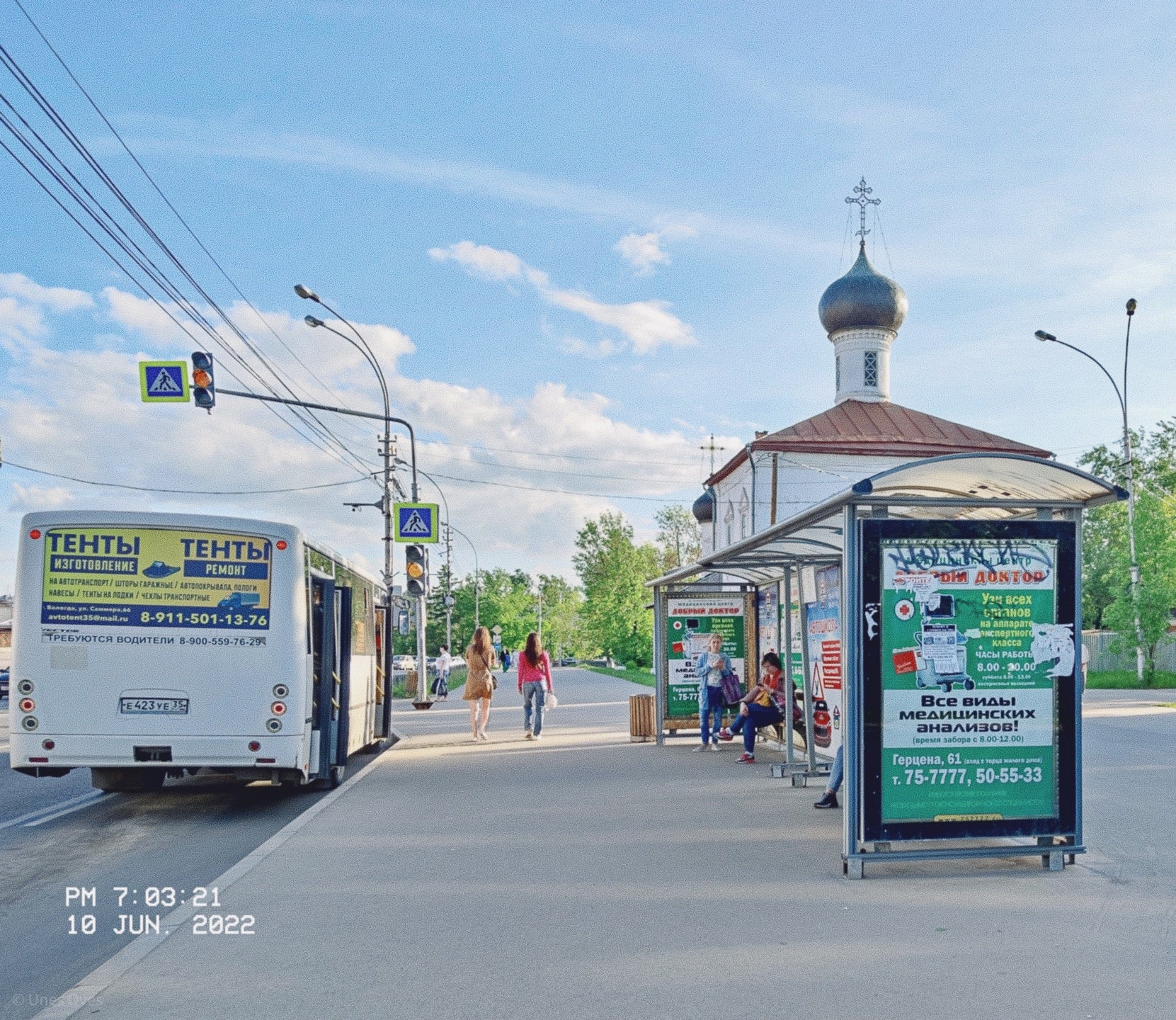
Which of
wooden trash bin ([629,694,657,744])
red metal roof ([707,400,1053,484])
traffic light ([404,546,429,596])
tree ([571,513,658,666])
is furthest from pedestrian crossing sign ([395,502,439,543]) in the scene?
tree ([571,513,658,666])

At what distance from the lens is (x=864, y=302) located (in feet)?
151

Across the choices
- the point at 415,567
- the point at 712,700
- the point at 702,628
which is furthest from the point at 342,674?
the point at 415,567

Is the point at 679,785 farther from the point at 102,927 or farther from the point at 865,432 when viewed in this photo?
the point at 865,432

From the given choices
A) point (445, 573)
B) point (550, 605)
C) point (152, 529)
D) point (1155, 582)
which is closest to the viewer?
point (152, 529)

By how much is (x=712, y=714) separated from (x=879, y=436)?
93.9 feet

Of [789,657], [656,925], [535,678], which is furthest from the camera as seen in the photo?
[535,678]

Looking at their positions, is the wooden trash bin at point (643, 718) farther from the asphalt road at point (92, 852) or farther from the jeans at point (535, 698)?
the asphalt road at point (92, 852)

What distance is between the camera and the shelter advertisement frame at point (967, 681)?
7727 mm

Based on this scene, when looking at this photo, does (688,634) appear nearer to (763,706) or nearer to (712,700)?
(712,700)

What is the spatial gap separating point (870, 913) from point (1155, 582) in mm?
38196

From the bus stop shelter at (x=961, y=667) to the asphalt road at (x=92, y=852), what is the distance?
14.9ft

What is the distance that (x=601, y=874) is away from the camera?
778 centimetres

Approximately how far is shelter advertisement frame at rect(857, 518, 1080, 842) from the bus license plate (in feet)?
19.6

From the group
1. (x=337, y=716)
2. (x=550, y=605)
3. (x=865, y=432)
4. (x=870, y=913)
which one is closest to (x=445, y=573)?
(x=550, y=605)
